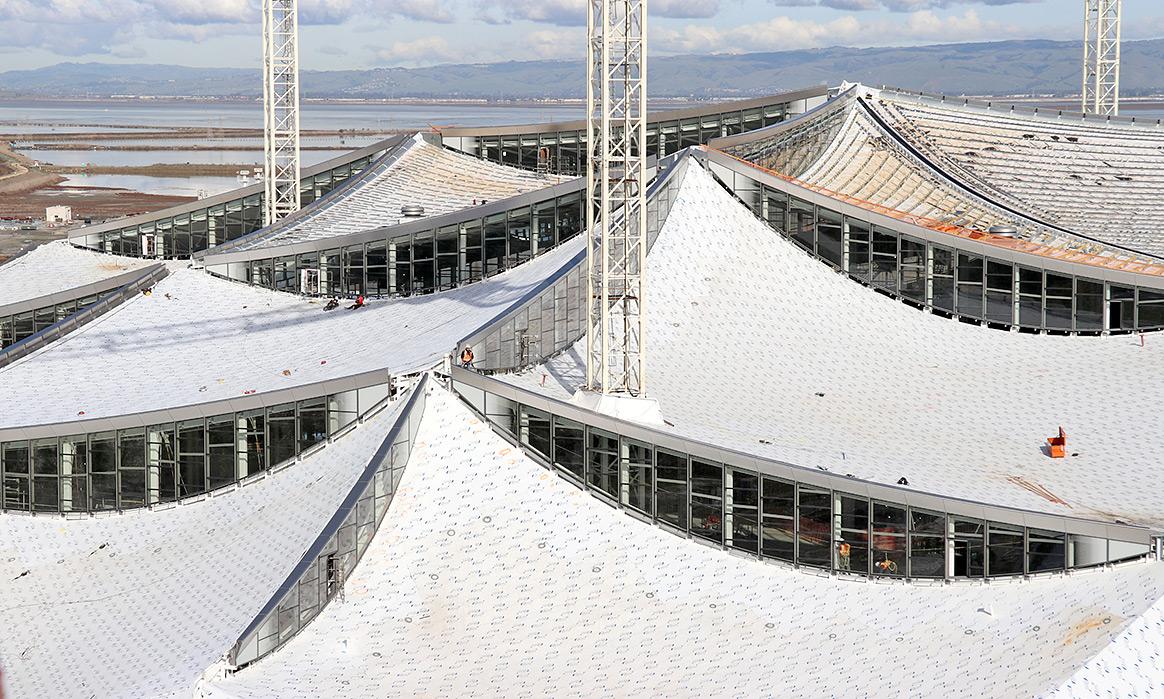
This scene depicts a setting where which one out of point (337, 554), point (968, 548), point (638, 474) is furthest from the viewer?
point (638, 474)

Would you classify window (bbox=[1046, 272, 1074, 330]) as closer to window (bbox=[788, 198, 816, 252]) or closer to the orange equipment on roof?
window (bbox=[788, 198, 816, 252])

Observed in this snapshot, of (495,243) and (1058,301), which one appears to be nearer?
(1058,301)

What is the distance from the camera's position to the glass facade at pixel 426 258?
60.9 m

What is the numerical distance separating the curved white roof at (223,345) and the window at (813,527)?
10574 mm

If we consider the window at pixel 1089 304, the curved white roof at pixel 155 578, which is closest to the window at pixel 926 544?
the curved white roof at pixel 155 578

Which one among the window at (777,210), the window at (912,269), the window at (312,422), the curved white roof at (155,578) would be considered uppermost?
the window at (777,210)

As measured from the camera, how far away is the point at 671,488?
36.9m

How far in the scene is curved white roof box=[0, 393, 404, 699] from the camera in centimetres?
3161

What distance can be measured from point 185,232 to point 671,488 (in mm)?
44508

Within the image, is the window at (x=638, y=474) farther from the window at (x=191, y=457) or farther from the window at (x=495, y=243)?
the window at (x=495, y=243)

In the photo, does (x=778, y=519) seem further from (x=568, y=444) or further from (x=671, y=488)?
(x=568, y=444)

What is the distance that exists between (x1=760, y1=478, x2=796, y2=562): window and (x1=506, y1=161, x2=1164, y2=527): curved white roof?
62.6 inches

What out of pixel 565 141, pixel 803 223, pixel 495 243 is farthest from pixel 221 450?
pixel 565 141

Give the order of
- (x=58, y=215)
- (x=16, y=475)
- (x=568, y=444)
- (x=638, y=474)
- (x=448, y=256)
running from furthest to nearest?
1. (x=58, y=215)
2. (x=448, y=256)
3. (x=16, y=475)
4. (x=568, y=444)
5. (x=638, y=474)
